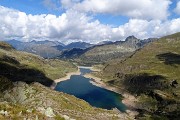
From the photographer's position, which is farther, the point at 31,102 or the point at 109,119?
the point at 31,102

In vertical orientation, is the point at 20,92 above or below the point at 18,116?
below

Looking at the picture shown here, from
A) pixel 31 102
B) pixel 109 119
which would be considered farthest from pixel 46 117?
pixel 31 102

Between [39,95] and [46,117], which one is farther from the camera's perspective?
[39,95]

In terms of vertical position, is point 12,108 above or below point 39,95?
above

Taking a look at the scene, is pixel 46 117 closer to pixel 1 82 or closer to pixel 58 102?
pixel 58 102

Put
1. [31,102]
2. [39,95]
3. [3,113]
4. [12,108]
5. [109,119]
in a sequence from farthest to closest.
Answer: [39,95] < [31,102] < [109,119] < [12,108] < [3,113]

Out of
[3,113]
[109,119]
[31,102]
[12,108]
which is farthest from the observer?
[31,102]

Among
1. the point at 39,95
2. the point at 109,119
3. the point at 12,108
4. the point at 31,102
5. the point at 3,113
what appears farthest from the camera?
the point at 39,95

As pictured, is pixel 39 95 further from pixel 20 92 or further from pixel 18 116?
pixel 18 116

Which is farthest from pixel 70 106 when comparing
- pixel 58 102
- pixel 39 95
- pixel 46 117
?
pixel 46 117
